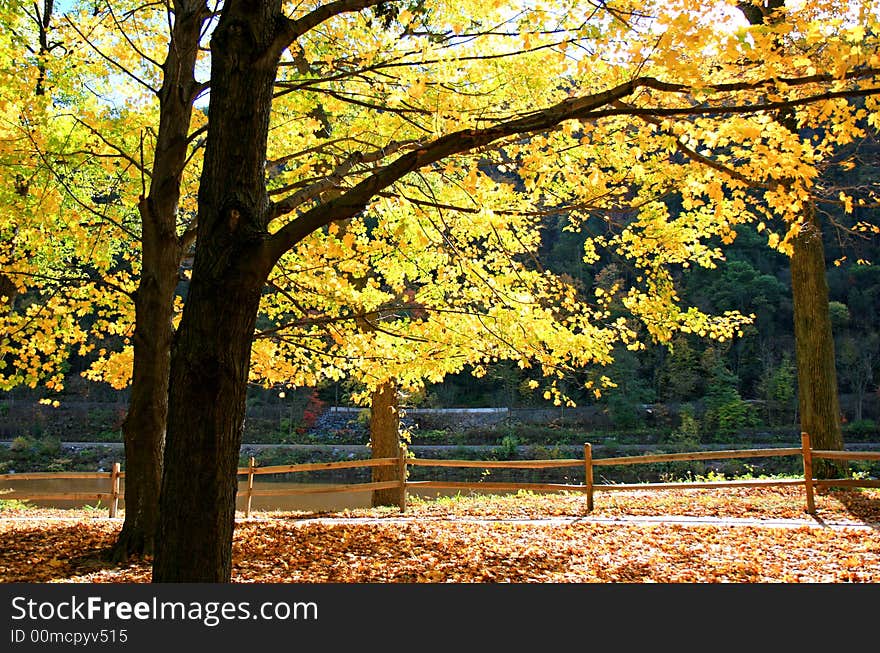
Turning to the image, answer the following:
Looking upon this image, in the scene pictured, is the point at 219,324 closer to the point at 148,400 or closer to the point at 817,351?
the point at 148,400

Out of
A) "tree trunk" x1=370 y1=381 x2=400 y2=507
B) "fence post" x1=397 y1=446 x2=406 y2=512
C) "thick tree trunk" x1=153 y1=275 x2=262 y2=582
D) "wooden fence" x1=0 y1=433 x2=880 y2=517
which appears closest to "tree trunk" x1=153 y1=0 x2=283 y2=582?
"thick tree trunk" x1=153 y1=275 x2=262 y2=582

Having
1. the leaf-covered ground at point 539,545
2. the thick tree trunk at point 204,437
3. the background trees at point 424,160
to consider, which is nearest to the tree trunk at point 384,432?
the leaf-covered ground at point 539,545

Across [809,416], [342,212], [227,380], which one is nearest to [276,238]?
[342,212]

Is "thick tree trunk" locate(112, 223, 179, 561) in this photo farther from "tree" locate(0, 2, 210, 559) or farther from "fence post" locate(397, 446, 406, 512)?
"fence post" locate(397, 446, 406, 512)

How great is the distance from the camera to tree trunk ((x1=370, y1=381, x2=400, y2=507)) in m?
11.6

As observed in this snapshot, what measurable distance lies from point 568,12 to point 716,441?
1161 inches

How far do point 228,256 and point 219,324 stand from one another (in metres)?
0.35

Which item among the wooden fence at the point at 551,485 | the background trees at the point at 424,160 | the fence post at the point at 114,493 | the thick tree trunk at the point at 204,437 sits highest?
the background trees at the point at 424,160

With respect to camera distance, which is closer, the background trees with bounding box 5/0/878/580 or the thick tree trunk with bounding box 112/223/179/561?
the background trees with bounding box 5/0/878/580

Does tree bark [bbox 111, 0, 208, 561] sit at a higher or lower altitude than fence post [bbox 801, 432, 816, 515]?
higher

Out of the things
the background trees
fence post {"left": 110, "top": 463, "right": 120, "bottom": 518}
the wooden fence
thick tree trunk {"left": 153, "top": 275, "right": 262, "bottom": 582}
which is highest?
the background trees

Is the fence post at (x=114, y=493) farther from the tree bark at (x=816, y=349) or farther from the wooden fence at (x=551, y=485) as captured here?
the tree bark at (x=816, y=349)

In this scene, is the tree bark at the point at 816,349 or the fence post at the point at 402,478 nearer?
the tree bark at the point at 816,349

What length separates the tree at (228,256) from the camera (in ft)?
11.5
